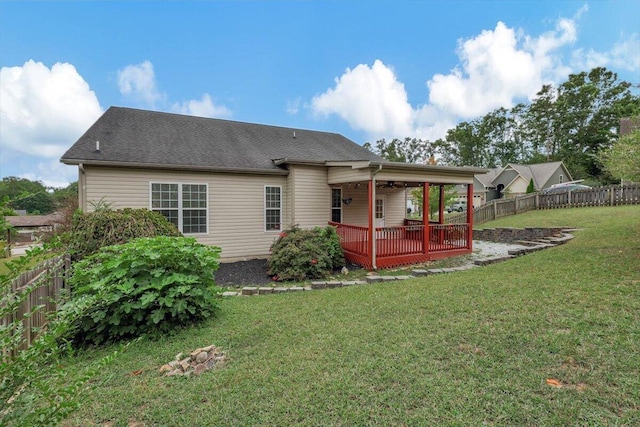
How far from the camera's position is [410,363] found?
10.2ft

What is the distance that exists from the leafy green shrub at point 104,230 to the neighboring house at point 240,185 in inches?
110

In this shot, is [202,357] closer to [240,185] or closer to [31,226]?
[31,226]

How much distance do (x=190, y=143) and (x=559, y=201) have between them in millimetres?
19806

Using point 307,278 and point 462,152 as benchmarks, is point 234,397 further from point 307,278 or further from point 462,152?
point 462,152

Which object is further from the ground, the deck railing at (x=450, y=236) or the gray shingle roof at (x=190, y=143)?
the gray shingle roof at (x=190, y=143)

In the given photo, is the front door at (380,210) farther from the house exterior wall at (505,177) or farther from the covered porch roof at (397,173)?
the house exterior wall at (505,177)

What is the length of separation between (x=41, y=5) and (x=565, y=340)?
44.2 feet

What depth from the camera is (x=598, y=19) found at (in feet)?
36.8

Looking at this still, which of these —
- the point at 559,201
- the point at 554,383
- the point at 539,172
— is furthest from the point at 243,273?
the point at 539,172

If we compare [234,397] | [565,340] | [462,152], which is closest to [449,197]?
[565,340]

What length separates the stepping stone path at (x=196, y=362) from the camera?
10.7 feet

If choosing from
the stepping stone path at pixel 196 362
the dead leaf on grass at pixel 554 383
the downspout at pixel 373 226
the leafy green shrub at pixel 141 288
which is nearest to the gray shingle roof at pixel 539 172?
the downspout at pixel 373 226

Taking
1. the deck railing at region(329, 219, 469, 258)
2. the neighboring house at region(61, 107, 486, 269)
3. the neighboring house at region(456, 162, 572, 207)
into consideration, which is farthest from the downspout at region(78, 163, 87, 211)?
the neighboring house at region(456, 162, 572, 207)

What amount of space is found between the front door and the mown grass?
695 centimetres
